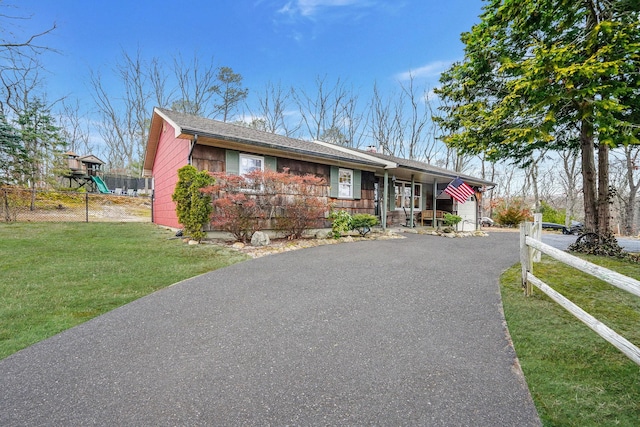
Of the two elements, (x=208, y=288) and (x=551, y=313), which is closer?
(x=551, y=313)

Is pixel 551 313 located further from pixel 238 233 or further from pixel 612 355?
pixel 238 233

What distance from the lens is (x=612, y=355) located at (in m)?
2.56

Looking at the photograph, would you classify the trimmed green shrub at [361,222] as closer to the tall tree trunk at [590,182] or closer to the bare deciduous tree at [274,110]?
the tall tree trunk at [590,182]

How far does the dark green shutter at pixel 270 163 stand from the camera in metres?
9.47

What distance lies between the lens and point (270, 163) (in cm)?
957

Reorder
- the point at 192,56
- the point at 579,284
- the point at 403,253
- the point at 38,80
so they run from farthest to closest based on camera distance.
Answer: the point at 192,56 → the point at 38,80 → the point at 403,253 → the point at 579,284

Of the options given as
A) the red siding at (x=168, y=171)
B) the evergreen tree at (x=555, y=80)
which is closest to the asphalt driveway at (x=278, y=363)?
the evergreen tree at (x=555, y=80)

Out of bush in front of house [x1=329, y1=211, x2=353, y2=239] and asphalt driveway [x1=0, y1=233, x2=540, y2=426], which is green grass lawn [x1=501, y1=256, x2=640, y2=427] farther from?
bush in front of house [x1=329, y1=211, x2=353, y2=239]

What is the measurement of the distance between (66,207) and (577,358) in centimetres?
2269

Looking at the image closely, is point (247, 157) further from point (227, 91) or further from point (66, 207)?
point (227, 91)

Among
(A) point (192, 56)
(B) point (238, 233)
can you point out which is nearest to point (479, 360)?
(B) point (238, 233)

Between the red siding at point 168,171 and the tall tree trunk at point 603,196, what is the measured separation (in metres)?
12.1

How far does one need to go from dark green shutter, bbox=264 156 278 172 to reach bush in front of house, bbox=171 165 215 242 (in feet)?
7.06

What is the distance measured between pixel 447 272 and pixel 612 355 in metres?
3.01
